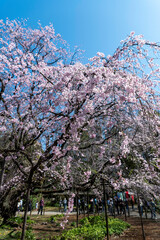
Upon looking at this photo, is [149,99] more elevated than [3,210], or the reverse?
[149,99]

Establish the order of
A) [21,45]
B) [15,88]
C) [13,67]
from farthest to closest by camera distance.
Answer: [21,45], [15,88], [13,67]

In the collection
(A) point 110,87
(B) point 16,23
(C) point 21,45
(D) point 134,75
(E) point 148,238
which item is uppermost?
(B) point 16,23

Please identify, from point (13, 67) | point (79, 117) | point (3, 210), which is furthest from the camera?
point (3, 210)

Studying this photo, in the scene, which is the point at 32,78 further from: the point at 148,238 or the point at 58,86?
the point at 148,238

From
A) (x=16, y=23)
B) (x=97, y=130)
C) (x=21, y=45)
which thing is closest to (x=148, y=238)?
(x=97, y=130)

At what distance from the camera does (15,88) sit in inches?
276

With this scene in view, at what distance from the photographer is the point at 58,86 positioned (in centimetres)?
449

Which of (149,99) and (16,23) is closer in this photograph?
(149,99)

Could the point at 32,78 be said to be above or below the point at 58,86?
above

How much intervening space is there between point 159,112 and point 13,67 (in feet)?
17.3

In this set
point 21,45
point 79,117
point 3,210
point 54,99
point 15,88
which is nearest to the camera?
point 79,117

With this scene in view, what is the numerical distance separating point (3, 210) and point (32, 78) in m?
5.97

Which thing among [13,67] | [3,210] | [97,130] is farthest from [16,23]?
[3,210]

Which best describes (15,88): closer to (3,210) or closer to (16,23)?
(16,23)
